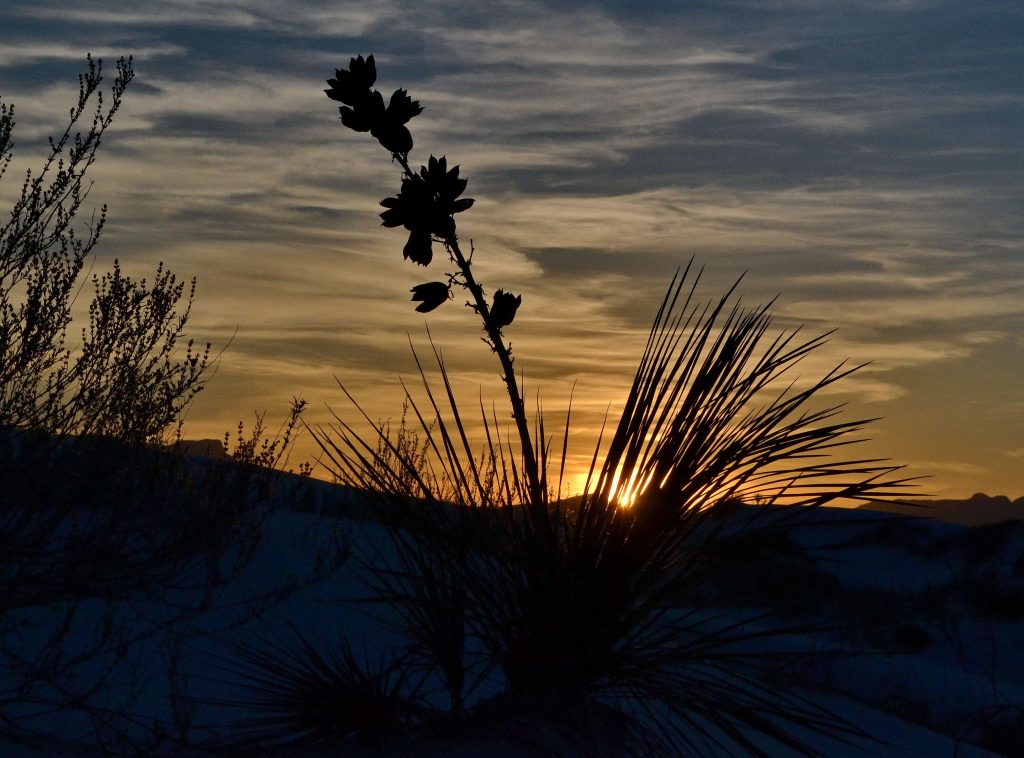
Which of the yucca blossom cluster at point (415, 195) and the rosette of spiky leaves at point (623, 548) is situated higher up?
the yucca blossom cluster at point (415, 195)

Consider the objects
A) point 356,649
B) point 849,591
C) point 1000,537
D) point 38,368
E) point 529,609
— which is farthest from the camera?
point 1000,537

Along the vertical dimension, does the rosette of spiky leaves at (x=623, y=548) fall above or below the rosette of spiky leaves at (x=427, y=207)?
below

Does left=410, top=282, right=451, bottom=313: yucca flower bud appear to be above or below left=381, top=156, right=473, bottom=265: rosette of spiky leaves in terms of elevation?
below

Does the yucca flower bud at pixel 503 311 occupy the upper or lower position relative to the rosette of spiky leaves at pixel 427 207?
lower

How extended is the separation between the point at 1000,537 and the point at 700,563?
538 inches

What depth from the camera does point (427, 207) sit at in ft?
11.3

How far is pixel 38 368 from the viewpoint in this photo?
476 cm

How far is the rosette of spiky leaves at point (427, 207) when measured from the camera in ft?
11.3

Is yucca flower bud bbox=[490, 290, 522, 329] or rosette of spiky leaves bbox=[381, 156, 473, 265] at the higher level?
rosette of spiky leaves bbox=[381, 156, 473, 265]

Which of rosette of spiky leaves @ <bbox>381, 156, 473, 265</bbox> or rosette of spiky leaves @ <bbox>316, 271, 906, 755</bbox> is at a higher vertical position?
rosette of spiky leaves @ <bbox>381, 156, 473, 265</bbox>

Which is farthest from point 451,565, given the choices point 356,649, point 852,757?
point 356,649

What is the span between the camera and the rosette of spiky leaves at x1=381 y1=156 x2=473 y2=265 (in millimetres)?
3438

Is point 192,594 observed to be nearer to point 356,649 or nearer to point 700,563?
point 356,649

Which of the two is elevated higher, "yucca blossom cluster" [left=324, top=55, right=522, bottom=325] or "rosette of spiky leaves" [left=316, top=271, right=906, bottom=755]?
"yucca blossom cluster" [left=324, top=55, right=522, bottom=325]
